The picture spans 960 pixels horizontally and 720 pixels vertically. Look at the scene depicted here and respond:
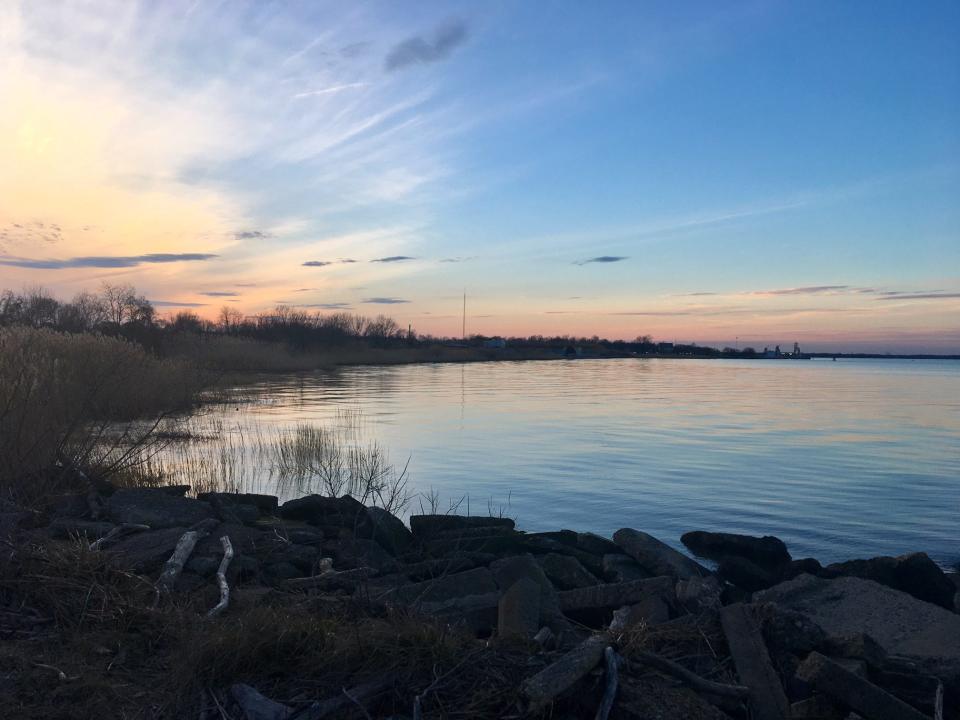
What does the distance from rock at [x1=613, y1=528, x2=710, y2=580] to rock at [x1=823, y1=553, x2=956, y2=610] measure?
6.41 feet

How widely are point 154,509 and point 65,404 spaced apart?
15.4 ft

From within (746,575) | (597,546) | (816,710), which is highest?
(816,710)

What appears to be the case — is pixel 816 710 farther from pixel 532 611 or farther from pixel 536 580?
pixel 536 580

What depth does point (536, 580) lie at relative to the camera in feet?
22.6

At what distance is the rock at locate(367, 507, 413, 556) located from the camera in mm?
9672

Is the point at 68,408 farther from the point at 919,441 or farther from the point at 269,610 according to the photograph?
the point at 919,441

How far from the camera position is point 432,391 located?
44219mm

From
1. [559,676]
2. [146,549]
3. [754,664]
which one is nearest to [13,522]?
[146,549]

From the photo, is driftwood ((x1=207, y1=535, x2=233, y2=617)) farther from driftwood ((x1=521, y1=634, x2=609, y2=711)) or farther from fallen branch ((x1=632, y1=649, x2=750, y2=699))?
fallen branch ((x1=632, y1=649, x2=750, y2=699))

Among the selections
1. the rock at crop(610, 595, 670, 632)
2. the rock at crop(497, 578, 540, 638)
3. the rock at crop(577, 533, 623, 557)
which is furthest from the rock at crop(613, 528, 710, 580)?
the rock at crop(497, 578, 540, 638)

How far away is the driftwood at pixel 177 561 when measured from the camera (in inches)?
263

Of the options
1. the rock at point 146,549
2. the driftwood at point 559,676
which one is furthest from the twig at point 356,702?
the rock at point 146,549

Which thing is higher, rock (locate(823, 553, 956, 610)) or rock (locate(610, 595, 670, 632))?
rock (locate(610, 595, 670, 632))

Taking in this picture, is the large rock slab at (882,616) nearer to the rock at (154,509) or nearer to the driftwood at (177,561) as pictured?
the driftwood at (177,561)
